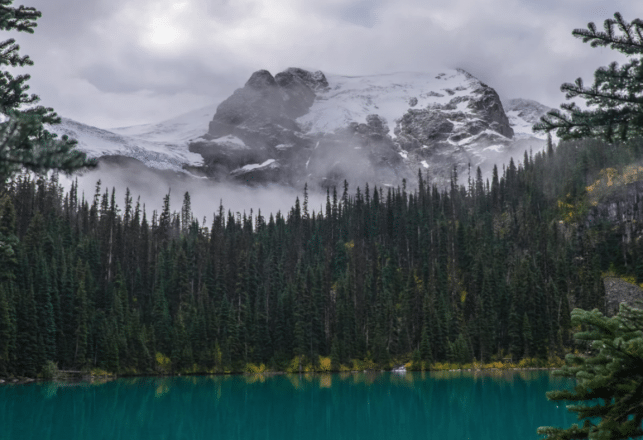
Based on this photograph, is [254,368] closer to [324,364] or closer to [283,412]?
[324,364]

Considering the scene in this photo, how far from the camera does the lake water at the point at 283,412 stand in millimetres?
38219

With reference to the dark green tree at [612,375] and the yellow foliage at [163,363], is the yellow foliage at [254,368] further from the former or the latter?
the dark green tree at [612,375]

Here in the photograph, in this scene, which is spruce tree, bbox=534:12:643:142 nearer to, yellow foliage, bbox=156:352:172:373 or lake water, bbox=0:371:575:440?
lake water, bbox=0:371:575:440

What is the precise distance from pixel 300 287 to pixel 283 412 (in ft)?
191

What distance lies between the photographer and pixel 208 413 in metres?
47.3

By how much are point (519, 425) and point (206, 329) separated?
64847 mm

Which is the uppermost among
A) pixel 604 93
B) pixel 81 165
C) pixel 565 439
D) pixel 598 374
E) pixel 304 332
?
pixel 604 93

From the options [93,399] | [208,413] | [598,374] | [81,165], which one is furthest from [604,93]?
[93,399]

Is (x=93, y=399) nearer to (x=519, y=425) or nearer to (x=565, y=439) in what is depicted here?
(x=519, y=425)

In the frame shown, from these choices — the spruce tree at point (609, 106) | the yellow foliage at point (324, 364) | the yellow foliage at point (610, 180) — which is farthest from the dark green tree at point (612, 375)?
the yellow foliage at point (610, 180)

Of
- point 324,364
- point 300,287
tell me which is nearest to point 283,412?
point 324,364

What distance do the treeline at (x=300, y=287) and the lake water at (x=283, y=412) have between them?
18579 millimetres

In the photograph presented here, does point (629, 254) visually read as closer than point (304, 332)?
No

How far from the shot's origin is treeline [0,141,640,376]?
84562 mm
